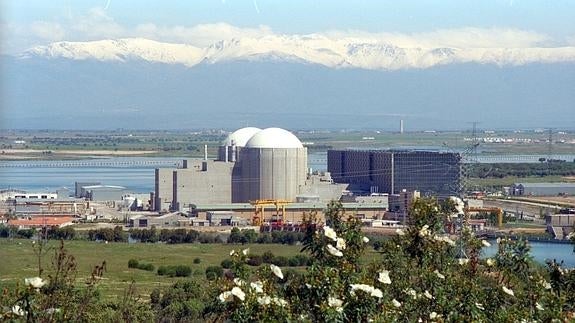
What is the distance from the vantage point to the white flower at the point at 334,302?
307 cm

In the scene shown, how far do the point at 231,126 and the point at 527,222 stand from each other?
76.4 meters

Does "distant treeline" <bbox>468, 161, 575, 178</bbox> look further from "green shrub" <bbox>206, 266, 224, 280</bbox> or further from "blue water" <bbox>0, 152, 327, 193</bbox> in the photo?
"green shrub" <bbox>206, 266, 224, 280</bbox>

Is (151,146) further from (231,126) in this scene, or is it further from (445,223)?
(445,223)

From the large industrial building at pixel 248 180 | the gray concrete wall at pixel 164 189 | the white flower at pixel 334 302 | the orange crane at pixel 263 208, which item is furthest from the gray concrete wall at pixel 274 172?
the white flower at pixel 334 302

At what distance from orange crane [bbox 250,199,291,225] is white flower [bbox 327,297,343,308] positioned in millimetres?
21791

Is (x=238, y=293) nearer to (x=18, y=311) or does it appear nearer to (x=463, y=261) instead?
(x=18, y=311)

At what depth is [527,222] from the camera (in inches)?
995

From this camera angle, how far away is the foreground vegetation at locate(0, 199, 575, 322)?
10.3ft

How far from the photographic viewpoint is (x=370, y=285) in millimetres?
3223

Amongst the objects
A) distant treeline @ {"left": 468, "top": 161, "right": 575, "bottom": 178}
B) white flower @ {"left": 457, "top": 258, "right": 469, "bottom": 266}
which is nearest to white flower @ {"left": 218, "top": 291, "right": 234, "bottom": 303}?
white flower @ {"left": 457, "top": 258, "right": 469, "bottom": 266}

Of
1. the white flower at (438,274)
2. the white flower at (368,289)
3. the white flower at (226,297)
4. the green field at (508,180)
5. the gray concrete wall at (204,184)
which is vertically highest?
the white flower at (368,289)

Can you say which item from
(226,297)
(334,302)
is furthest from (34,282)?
(334,302)

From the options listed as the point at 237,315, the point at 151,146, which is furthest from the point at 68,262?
the point at 151,146

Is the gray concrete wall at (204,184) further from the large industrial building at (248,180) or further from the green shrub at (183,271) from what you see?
the green shrub at (183,271)
